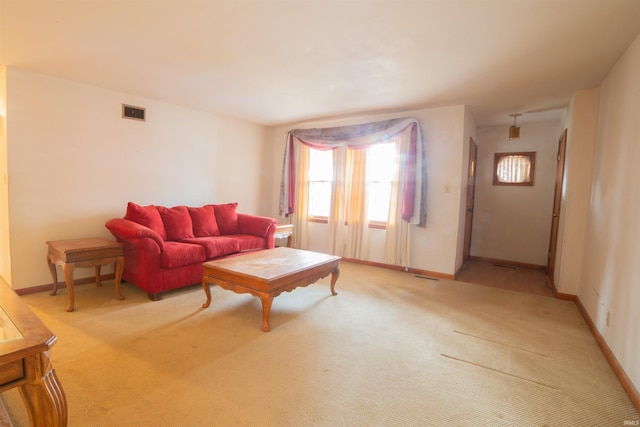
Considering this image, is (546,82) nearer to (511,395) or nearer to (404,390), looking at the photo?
(511,395)

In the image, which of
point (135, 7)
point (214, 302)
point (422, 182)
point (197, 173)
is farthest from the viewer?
point (197, 173)

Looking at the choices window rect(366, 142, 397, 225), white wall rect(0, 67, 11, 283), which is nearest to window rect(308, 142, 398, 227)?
window rect(366, 142, 397, 225)

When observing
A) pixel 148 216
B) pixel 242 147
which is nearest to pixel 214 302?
pixel 148 216

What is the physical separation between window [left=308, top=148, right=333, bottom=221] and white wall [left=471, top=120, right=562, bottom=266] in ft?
8.93

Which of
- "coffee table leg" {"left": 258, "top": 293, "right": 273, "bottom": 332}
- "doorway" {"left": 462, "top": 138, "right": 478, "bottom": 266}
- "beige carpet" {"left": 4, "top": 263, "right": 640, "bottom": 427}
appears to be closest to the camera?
"beige carpet" {"left": 4, "top": 263, "right": 640, "bottom": 427}

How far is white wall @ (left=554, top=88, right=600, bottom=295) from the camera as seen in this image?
3.37 metres

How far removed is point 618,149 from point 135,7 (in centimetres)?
381

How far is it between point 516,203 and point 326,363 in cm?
471

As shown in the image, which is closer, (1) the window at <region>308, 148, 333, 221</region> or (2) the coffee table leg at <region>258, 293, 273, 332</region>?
(2) the coffee table leg at <region>258, 293, 273, 332</region>

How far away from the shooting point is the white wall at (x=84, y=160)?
10.2ft

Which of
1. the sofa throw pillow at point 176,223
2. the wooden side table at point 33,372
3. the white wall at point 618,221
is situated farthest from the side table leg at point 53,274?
the white wall at point 618,221

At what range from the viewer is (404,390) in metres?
1.79

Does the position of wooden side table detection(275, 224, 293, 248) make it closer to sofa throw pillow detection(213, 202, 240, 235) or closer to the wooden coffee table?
sofa throw pillow detection(213, 202, 240, 235)

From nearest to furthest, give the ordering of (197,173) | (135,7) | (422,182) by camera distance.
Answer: (135,7) → (422,182) → (197,173)
